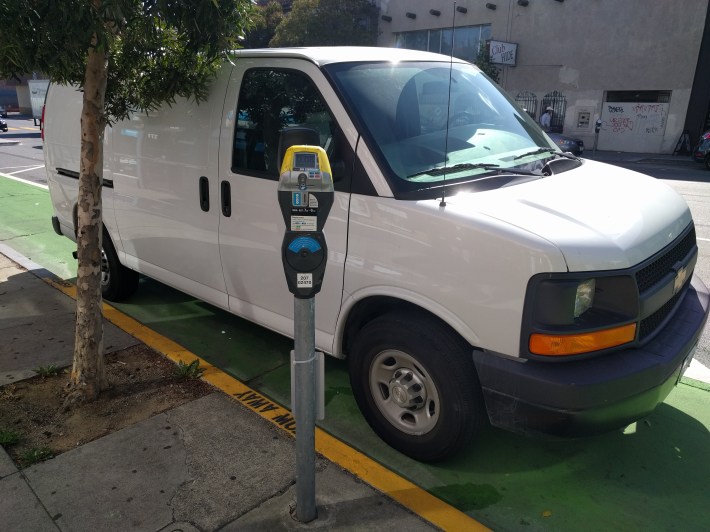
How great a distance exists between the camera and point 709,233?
8039 millimetres

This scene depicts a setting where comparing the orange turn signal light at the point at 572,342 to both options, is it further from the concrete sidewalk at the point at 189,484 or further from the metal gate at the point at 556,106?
the metal gate at the point at 556,106

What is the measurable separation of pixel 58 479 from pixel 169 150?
2.17 m

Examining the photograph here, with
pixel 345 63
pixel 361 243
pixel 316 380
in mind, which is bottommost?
pixel 316 380

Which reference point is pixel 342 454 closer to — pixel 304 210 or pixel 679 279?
pixel 304 210

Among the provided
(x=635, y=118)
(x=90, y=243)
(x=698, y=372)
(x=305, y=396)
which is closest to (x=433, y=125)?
(x=305, y=396)

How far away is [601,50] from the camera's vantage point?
24094mm

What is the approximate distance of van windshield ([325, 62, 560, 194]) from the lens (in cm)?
286

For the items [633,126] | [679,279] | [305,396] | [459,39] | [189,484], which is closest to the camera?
[305,396]

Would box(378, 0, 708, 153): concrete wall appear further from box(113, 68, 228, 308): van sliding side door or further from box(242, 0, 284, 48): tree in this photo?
box(113, 68, 228, 308): van sliding side door

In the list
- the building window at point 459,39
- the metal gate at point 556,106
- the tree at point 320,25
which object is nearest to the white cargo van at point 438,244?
the metal gate at point 556,106

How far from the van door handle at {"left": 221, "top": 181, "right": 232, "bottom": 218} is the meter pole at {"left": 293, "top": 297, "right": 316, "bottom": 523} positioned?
1.45 m

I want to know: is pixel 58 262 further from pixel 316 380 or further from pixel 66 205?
pixel 316 380

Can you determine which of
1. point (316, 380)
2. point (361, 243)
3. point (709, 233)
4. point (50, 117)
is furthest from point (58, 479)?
point (709, 233)

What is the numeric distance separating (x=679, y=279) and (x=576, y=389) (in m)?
1.07
